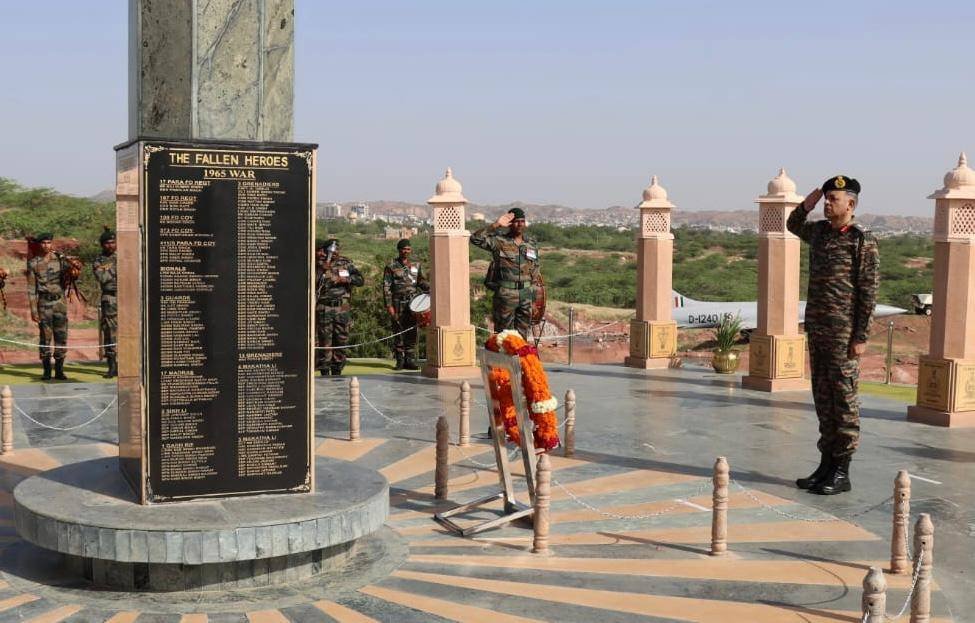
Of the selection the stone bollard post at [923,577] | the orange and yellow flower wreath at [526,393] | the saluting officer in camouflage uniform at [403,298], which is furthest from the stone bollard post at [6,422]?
the stone bollard post at [923,577]

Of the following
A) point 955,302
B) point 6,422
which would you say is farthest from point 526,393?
point 955,302

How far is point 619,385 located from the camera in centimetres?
1684

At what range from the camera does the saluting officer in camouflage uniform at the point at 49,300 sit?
16.6 m

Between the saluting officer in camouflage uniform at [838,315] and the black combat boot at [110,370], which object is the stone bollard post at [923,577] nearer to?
the saluting officer in camouflage uniform at [838,315]

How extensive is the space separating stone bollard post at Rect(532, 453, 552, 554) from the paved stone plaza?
0.38 feet

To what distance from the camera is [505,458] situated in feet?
29.5

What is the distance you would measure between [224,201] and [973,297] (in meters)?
10.1

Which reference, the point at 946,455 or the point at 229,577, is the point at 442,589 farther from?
the point at 946,455

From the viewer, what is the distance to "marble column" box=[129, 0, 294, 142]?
7297mm

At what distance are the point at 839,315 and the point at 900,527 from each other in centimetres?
286

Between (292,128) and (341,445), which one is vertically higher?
(292,128)

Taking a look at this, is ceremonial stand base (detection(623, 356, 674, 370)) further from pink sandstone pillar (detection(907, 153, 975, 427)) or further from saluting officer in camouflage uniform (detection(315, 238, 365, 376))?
pink sandstone pillar (detection(907, 153, 975, 427))

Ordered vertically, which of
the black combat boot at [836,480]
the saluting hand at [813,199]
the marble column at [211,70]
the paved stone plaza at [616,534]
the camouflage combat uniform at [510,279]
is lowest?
the paved stone plaza at [616,534]

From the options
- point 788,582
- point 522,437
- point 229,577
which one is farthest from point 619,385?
point 229,577
